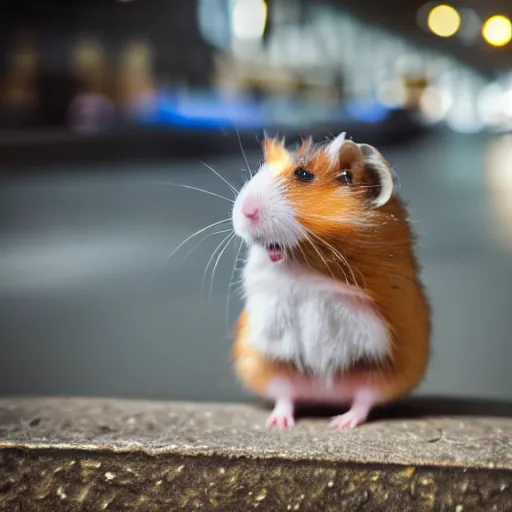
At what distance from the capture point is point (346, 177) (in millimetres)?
784

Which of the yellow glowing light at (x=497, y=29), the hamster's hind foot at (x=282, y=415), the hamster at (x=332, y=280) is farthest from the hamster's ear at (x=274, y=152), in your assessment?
the yellow glowing light at (x=497, y=29)

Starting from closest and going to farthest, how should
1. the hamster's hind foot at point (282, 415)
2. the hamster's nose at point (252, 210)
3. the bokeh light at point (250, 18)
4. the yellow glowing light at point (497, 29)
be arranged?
1. the hamster's nose at point (252, 210)
2. the hamster's hind foot at point (282, 415)
3. the yellow glowing light at point (497, 29)
4. the bokeh light at point (250, 18)

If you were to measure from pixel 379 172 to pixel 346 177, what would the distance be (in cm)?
3

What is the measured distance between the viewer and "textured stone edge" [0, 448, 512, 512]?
31.0 inches

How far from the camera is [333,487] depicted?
797 mm

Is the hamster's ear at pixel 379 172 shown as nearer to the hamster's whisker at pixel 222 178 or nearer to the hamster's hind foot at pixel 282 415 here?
the hamster's whisker at pixel 222 178

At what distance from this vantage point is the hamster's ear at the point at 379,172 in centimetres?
78

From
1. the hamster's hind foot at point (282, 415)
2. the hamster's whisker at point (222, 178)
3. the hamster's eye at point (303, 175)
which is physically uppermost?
the hamster's eye at point (303, 175)

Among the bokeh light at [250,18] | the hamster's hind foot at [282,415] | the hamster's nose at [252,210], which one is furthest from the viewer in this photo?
the bokeh light at [250,18]

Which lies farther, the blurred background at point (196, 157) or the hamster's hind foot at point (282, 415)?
the blurred background at point (196, 157)

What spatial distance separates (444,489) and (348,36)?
30.0 inches

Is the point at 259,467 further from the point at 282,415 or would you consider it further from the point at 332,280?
the point at 332,280

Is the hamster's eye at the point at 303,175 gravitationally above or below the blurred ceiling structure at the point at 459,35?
below

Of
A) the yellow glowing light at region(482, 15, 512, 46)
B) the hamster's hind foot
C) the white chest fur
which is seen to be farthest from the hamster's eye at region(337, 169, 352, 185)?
A: the yellow glowing light at region(482, 15, 512, 46)
